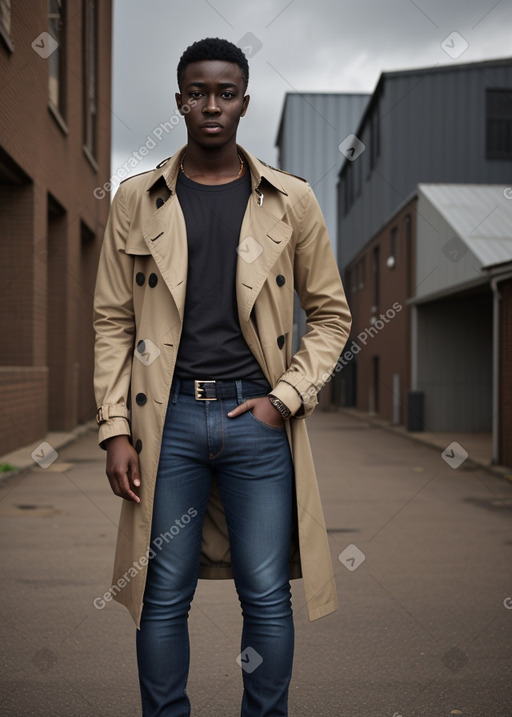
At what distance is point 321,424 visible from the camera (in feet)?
79.3

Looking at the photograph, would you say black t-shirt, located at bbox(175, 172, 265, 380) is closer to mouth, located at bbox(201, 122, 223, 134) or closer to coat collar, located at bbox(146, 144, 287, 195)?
coat collar, located at bbox(146, 144, 287, 195)

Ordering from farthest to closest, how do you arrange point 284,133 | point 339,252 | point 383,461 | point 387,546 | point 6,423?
point 284,133 → point 339,252 → point 383,461 → point 6,423 → point 387,546

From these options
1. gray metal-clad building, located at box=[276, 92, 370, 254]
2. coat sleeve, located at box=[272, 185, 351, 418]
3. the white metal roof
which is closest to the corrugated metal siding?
the white metal roof

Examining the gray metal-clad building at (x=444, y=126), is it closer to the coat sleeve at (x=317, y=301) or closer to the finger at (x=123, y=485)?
the coat sleeve at (x=317, y=301)

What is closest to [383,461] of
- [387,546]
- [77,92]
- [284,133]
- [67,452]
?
[67,452]

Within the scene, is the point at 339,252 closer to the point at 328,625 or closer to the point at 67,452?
the point at 67,452

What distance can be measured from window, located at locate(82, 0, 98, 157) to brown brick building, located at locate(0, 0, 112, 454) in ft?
0.10

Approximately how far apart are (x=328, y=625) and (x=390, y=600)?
63 cm

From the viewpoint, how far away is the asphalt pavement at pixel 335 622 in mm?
3461

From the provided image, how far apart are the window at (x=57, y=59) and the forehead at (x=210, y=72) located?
44.9 feet

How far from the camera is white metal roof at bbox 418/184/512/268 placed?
16453 millimetres

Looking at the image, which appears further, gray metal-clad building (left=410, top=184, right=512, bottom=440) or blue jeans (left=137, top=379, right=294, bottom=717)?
gray metal-clad building (left=410, top=184, right=512, bottom=440)

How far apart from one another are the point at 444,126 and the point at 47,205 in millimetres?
13712

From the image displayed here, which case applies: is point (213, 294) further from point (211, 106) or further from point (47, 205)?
point (47, 205)
